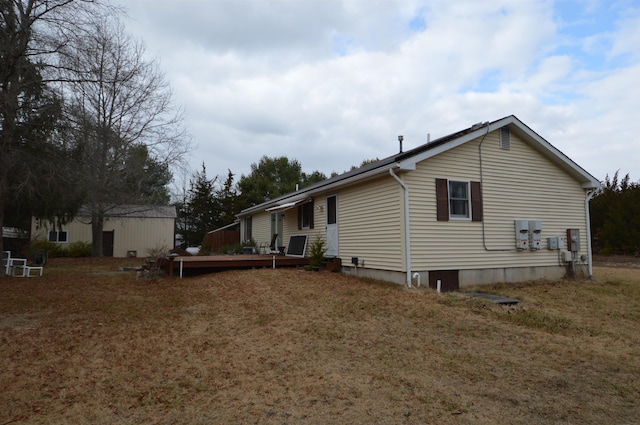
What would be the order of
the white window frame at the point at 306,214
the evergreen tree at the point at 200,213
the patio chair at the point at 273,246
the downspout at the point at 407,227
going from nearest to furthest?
the downspout at the point at 407,227 < the white window frame at the point at 306,214 < the patio chair at the point at 273,246 < the evergreen tree at the point at 200,213

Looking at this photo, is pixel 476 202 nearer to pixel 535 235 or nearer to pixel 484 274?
pixel 484 274

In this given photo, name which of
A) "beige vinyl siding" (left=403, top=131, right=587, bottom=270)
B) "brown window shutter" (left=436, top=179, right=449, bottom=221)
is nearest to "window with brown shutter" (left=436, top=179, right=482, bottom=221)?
"brown window shutter" (left=436, top=179, right=449, bottom=221)

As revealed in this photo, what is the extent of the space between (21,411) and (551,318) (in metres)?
7.65

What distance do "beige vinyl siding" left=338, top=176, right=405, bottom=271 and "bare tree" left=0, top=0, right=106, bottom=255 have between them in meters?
8.58

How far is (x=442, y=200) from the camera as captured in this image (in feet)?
34.3

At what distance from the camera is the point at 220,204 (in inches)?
1481

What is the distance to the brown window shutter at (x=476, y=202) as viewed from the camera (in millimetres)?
10891

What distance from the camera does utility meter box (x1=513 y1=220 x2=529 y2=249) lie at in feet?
37.6

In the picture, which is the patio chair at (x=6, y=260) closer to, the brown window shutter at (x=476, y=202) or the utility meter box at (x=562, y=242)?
the brown window shutter at (x=476, y=202)

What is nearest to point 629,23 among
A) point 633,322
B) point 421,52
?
point 421,52

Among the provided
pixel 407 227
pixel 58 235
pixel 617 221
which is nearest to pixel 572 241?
pixel 407 227

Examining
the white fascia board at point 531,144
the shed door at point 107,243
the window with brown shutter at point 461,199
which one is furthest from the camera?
the shed door at point 107,243

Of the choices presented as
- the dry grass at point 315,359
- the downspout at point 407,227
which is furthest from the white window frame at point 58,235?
the downspout at point 407,227

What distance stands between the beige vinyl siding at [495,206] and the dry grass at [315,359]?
1.60m
